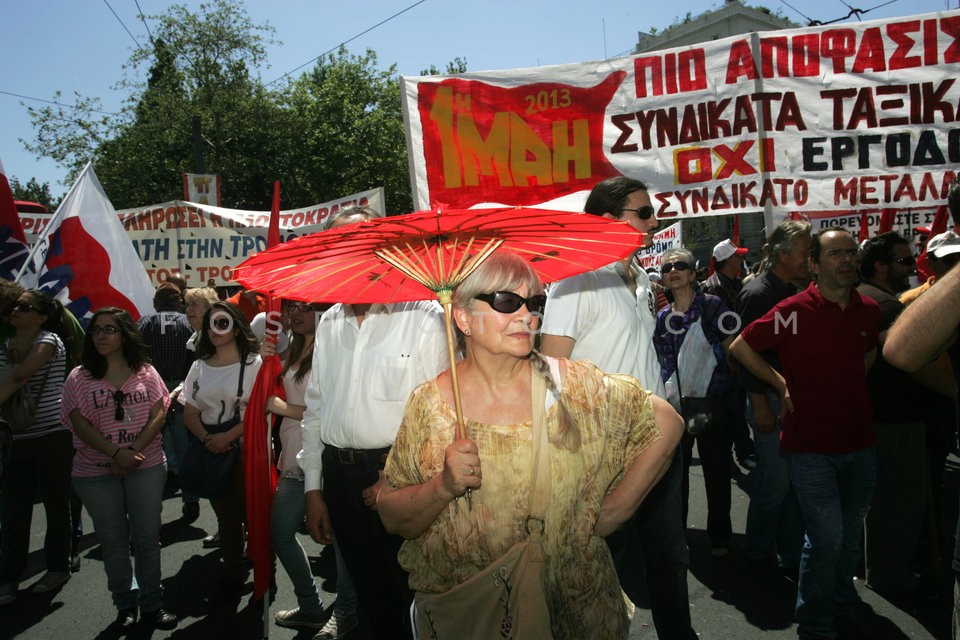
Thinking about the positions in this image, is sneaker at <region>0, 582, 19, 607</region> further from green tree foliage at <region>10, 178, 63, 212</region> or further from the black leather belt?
green tree foliage at <region>10, 178, 63, 212</region>

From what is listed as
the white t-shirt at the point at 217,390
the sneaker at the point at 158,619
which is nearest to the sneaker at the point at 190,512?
the white t-shirt at the point at 217,390

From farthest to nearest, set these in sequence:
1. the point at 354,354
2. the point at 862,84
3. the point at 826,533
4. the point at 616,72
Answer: the point at 616,72, the point at 862,84, the point at 826,533, the point at 354,354

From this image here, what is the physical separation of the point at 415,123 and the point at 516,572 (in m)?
3.35

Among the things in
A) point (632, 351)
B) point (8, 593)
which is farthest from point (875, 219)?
point (8, 593)

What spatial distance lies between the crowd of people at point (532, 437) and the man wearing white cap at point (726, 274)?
1243 mm

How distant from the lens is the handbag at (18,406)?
4.77 m

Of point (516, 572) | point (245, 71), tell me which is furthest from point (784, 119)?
point (245, 71)

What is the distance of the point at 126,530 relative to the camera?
429cm

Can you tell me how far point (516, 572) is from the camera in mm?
1943

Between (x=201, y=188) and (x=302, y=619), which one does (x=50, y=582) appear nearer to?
(x=302, y=619)

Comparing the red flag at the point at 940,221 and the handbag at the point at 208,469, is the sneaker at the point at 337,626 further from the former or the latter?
the red flag at the point at 940,221

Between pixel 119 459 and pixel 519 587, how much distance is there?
10.3ft

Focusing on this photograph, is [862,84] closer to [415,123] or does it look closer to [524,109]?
[524,109]

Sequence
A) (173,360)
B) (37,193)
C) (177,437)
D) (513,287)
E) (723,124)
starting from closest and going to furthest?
(513,287) < (723,124) < (177,437) < (173,360) < (37,193)
